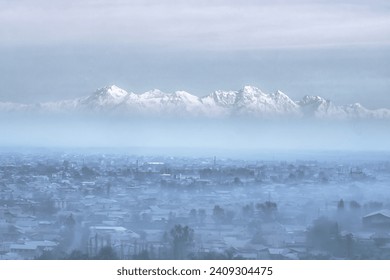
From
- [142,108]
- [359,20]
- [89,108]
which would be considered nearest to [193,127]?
[142,108]

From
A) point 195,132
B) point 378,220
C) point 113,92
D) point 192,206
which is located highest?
point 113,92

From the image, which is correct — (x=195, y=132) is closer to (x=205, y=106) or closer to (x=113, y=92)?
(x=205, y=106)

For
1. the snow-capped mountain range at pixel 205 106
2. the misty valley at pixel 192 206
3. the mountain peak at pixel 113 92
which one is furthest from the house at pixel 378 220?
the mountain peak at pixel 113 92

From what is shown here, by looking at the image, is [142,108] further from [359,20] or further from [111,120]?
[359,20]

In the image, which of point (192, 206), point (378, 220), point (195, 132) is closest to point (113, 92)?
point (195, 132)

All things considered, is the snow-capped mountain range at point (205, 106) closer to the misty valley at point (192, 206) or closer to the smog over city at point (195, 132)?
the smog over city at point (195, 132)

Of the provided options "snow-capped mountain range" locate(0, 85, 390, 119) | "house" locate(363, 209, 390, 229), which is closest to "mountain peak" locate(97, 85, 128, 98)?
"snow-capped mountain range" locate(0, 85, 390, 119)
